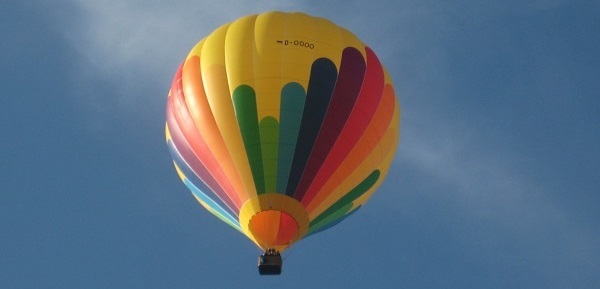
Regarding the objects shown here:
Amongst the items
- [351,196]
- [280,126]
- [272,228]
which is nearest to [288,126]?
[280,126]

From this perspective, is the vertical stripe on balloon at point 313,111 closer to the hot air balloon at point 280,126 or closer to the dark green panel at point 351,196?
the hot air balloon at point 280,126

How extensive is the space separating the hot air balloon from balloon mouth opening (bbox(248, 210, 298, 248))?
2 cm

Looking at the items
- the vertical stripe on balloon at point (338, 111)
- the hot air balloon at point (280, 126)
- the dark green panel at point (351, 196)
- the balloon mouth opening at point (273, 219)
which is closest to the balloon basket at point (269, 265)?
the hot air balloon at point (280, 126)

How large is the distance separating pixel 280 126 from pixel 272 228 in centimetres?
216

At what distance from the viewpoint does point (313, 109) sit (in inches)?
1564

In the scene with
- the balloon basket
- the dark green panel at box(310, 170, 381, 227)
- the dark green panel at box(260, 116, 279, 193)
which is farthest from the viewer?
the dark green panel at box(310, 170, 381, 227)

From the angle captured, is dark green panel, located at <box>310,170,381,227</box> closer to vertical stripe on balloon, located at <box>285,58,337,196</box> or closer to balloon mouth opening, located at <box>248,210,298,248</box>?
balloon mouth opening, located at <box>248,210,298,248</box>

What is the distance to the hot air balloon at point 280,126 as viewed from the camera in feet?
129

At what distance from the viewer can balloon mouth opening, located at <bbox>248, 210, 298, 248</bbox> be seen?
→ 1544 inches

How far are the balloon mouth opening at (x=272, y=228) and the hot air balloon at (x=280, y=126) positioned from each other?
0.02m

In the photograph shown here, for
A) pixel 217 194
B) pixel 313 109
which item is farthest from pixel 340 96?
pixel 217 194

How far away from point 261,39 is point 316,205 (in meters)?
3.81

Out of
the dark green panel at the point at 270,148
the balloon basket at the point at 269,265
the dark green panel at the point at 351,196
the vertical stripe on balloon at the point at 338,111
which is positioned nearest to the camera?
the balloon basket at the point at 269,265

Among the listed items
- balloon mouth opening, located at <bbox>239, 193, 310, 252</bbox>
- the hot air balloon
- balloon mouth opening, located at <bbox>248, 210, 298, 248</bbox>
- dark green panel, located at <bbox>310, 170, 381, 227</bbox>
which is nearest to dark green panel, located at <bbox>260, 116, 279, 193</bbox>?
the hot air balloon
